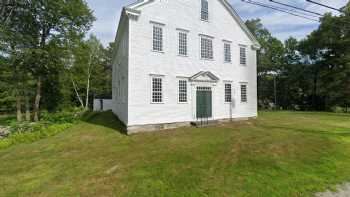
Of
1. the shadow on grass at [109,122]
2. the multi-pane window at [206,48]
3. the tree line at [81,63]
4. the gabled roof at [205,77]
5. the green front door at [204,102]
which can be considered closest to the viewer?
the shadow on grass at [109,122]

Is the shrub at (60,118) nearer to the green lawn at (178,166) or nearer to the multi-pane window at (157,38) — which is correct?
the green lawn at (178,166)

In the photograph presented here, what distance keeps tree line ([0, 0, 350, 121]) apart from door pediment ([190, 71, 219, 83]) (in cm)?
1315

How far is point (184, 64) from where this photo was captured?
12.6 metres

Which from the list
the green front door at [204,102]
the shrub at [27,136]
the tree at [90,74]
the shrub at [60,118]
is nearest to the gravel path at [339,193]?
the green front door at [204,102]

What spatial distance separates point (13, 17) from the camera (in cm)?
1703

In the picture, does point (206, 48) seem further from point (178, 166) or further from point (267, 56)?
point (267, 56)

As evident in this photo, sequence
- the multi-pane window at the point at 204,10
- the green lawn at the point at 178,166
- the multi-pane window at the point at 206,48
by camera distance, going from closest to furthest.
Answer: the green lawn at the point at 178,166 < the multi-pane window at the point at 206,48 < the multi-pane window at the point at 204,10

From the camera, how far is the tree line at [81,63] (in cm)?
1700

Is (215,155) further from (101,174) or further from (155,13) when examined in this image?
(155,13)

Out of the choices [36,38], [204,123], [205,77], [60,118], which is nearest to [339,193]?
[204,123]

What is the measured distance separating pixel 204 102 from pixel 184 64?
3099 mm

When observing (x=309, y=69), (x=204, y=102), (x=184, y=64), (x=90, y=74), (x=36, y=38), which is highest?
(x=36, y=38)

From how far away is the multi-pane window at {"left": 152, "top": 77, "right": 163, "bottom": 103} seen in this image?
1156cm

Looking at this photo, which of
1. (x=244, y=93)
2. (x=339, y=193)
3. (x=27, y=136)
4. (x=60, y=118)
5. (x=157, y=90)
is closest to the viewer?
(x=339, y=193)
